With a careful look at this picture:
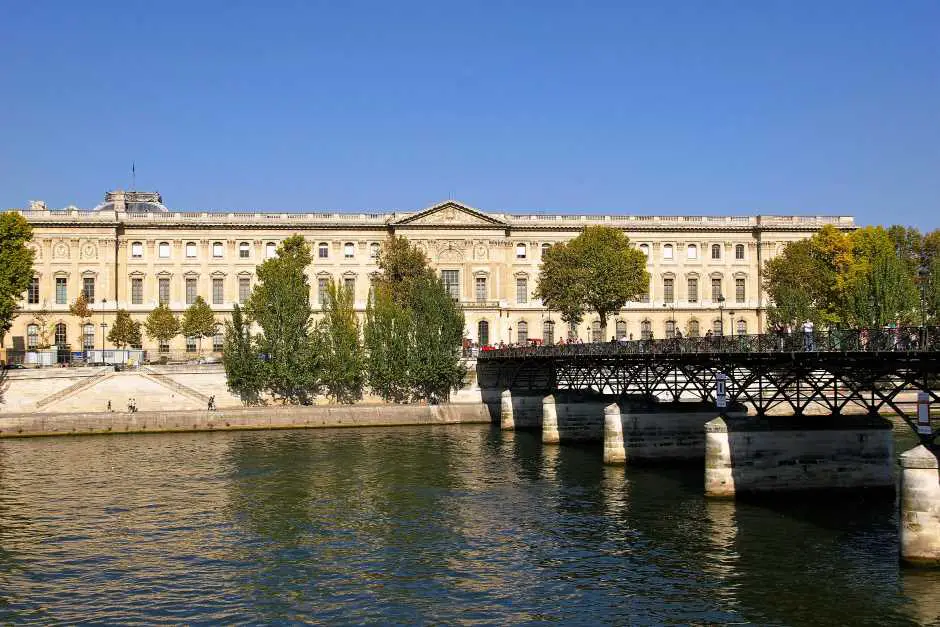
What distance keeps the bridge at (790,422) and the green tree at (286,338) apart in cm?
2514

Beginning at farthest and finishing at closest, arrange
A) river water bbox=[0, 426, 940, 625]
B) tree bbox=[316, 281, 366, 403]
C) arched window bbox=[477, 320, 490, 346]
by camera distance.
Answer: arched window bbox=[477, 320, 490, 346] → tree bbox=[316, 281, 366, 403] → river water bbox=[0, 426, 940, 625]

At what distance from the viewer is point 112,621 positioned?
25.8 m

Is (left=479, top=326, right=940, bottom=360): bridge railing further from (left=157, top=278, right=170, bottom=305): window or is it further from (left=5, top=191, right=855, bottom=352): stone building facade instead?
(left=157, top=278, right=170, bottom=305): window

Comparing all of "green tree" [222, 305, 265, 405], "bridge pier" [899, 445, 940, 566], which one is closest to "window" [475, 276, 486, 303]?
"green tree" [222, 305, 265, 405]

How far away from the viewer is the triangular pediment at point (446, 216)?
107562 mm

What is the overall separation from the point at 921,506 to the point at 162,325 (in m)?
81.0

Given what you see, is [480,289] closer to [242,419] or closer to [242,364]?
[242,364]

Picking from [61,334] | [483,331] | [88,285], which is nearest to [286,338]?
[483,331]

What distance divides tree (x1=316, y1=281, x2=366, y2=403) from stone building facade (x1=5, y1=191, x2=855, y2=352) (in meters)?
26.1

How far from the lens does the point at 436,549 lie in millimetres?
32938

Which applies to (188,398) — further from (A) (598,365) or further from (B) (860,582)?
(B) (860,582)

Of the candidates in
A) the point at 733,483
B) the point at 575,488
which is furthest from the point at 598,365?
the point at 733,483

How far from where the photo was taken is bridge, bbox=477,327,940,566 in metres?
29.0

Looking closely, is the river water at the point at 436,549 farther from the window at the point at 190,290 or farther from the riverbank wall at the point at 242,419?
the window at the point at 190,290
